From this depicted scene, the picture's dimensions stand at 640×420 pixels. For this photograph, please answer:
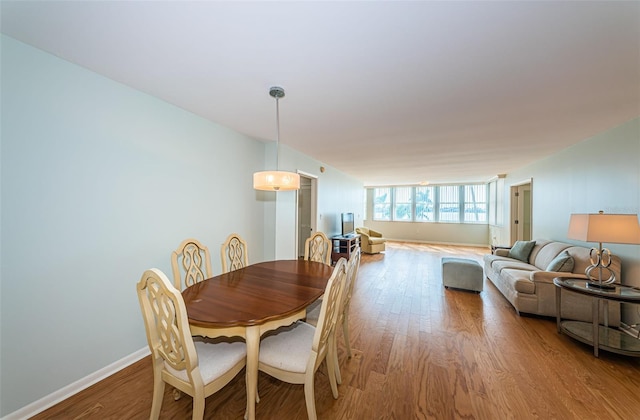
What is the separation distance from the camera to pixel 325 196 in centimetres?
539

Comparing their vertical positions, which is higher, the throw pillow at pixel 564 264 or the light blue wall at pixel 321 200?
the light blue wall at pixel 321 200

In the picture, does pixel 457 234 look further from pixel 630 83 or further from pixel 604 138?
pixel 630 83

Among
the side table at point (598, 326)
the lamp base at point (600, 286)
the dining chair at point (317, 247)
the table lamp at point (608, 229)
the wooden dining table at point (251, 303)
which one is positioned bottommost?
the side table at point (598, 326)

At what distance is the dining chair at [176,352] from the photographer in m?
1.14

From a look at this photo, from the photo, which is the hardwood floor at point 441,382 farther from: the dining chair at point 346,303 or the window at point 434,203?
the window at point 434,203

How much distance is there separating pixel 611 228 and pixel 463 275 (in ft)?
6.35

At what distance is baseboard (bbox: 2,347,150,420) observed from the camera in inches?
57.9

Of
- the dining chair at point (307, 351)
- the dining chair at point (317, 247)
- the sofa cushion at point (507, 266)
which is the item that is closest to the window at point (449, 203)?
the sofa cushion at point (507, 266)

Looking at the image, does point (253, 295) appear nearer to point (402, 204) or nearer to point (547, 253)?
point (547, 253)

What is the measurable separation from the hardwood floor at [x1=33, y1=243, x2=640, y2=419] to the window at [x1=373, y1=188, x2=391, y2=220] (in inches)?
268

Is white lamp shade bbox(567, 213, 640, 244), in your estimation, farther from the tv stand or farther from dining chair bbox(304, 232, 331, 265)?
the tv stand

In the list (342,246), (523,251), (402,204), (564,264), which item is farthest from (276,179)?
(402,204)

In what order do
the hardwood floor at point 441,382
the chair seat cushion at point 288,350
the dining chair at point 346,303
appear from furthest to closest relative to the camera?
the dining chair at point 346,303 < the hardwood floor at point 441,382 < the chair seat cushion at point 288,350

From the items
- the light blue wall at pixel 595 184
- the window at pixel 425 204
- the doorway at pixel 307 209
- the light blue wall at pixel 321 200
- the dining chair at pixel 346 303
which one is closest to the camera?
the dining chair at pixel 346 303
